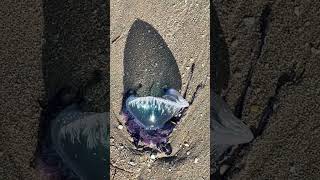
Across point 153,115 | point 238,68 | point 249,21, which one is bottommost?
point 153,115

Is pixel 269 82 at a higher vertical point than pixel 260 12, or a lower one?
lower

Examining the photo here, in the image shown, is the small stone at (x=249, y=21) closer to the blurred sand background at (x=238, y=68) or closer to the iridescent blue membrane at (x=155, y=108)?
the blurred sand background at (x=238, y=68)

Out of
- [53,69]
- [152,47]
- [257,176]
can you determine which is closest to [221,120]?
[257,176]

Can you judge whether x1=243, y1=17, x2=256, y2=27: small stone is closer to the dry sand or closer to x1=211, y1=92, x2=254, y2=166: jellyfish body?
the dry sand

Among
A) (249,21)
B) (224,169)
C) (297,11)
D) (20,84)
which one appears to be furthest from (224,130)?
(20,84)

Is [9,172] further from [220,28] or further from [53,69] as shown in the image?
[220,28]

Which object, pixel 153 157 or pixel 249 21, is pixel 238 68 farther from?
pixel 153 157
